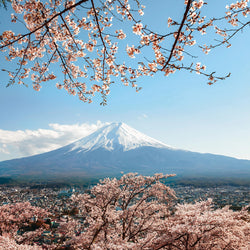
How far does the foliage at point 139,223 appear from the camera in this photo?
133 inches

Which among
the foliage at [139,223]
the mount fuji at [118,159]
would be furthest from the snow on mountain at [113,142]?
the foliage at [139,223]

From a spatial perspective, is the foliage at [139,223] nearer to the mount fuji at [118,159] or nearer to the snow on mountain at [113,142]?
the mount fuji at [118,159]

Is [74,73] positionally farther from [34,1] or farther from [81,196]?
[81,196]

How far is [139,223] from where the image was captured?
21.9 ft

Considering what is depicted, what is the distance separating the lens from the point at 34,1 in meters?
2.65

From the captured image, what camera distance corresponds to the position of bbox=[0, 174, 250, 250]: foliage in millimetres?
3390

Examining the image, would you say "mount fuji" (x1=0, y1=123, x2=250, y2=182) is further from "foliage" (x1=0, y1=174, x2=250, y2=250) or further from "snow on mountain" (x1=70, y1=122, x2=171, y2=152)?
"foliage" (x1=0, y1=174, x2=250, y2=250)

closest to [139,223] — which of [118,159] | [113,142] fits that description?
[118,159]

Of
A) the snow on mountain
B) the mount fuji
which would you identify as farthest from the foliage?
the snow on mountain

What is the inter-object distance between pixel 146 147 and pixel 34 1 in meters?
169

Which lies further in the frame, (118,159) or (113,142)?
(113,142)

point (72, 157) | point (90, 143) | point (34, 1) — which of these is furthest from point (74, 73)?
point (90, 143)

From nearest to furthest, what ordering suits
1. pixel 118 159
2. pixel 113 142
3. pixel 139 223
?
1. pixel 139 223
2. pixel 118 159
3. pixel 113 142

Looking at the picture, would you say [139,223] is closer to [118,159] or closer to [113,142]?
[118,159]
